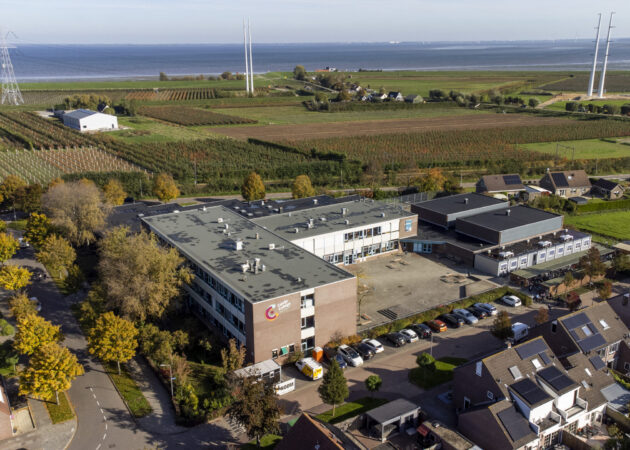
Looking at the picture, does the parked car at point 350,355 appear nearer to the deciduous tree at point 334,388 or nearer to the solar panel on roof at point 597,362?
the deciduous tree at point 334,388

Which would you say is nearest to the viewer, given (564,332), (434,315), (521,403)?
(521,403)

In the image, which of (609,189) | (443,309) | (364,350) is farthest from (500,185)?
(364,350)

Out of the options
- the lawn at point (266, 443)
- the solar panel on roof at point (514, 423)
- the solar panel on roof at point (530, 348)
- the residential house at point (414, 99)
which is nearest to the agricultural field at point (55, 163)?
the lawn at point (266, 443)

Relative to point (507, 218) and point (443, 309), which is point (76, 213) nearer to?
point (443, 309)

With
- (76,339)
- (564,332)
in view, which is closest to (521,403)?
(564,332)

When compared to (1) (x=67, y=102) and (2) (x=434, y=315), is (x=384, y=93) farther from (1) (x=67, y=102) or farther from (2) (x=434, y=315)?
(2) (x=434, y=315)
